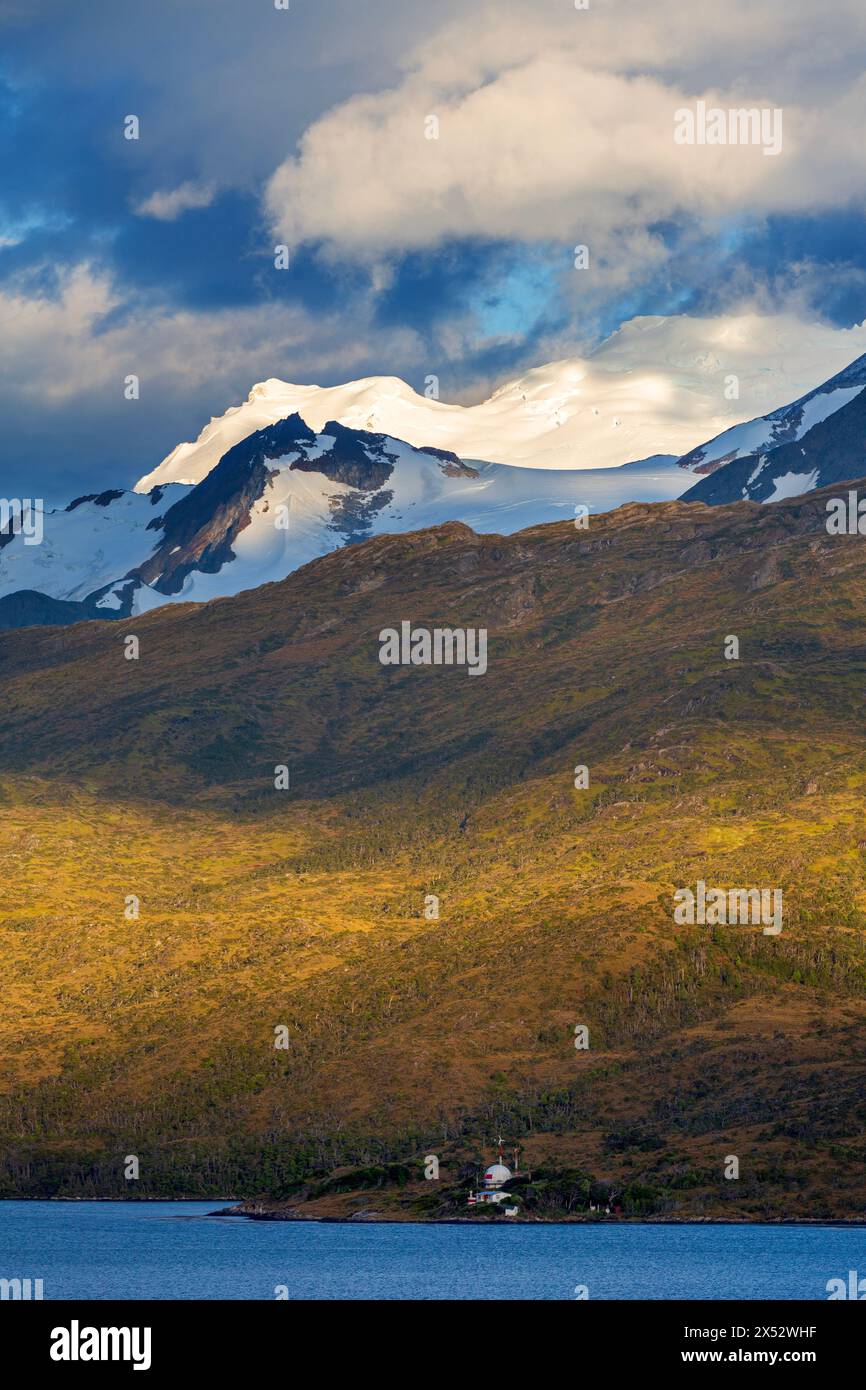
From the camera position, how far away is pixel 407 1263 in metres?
195
